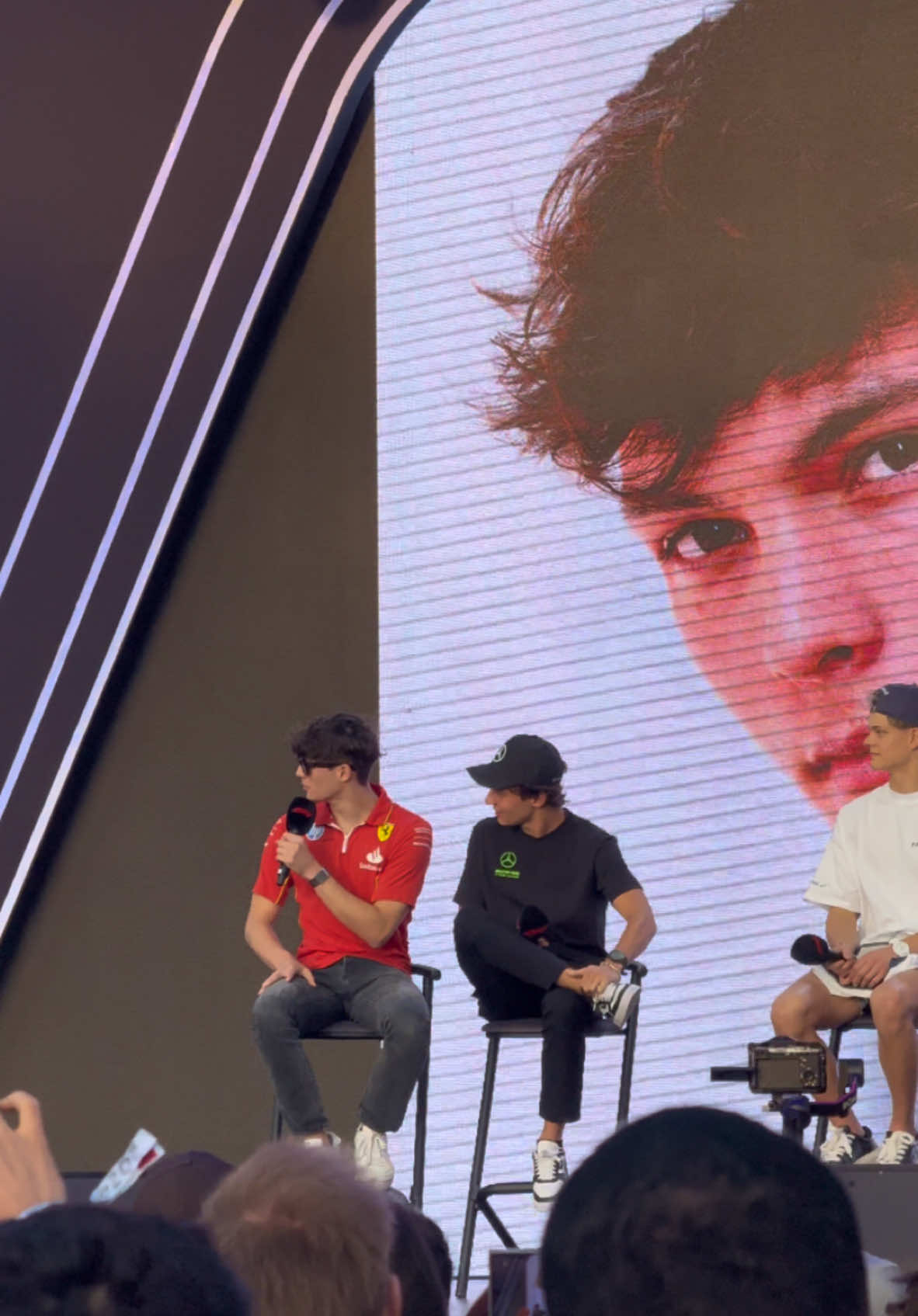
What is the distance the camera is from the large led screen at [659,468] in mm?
4484

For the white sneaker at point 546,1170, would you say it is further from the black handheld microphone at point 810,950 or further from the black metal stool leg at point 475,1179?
the black handheld microphone at point 810,950

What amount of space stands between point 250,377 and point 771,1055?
9.39ft

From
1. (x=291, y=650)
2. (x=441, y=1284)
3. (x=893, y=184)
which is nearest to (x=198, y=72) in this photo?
(x=291, y=650)

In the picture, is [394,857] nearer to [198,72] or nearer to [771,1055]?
[771,1055]

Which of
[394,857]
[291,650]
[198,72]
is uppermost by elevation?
[198,72]

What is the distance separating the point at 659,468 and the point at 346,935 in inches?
61.4

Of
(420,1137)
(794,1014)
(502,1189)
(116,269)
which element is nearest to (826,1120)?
(794,1014)

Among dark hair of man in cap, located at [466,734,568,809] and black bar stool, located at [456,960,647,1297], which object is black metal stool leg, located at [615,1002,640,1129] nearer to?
black bar stool, located at [456,960,647,1297]

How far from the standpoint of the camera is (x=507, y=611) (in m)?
4.71

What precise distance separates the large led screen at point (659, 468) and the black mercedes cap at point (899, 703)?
0.66 meters

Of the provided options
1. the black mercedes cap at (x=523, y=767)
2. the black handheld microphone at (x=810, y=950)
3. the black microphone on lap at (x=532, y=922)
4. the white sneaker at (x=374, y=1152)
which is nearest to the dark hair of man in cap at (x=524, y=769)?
the black mercedes cap at (x=523, y=767)

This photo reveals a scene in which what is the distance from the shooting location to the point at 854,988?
358 centimetres

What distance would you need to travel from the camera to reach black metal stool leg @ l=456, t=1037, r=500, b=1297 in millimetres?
3652

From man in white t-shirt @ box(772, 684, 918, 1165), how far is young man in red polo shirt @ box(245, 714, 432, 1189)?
802 mm
